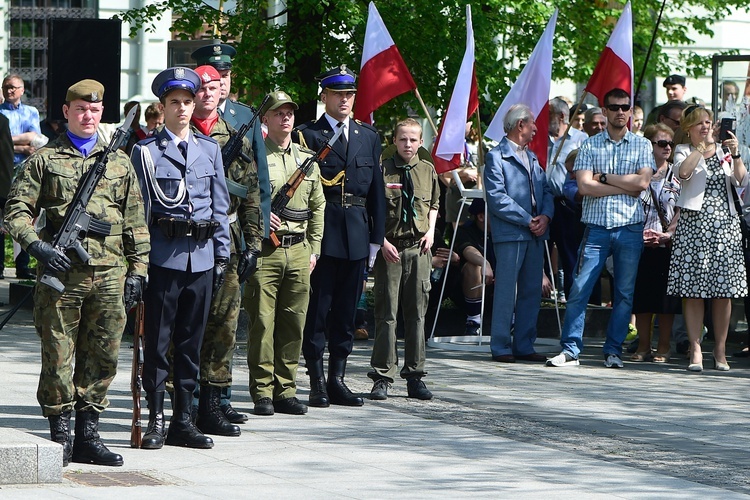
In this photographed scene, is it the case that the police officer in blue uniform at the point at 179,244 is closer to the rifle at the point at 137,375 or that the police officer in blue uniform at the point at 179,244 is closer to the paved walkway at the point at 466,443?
the rifle at the point at 137,375

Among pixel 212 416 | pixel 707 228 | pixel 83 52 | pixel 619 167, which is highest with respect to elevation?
pixel 83 52

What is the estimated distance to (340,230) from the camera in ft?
33.3

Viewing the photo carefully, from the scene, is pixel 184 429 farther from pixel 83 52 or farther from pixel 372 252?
pixel 83 52

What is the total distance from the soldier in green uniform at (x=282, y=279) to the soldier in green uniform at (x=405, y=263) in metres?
0.92

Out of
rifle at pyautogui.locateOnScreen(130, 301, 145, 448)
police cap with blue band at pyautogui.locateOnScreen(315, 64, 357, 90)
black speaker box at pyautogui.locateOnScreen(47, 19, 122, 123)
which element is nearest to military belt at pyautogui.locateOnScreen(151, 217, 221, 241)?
rifle at pyautogui.locateOnScreen(130, 301, 145, 448)

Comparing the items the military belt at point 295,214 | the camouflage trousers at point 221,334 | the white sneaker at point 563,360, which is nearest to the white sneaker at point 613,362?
the white sneaker at point 563,360

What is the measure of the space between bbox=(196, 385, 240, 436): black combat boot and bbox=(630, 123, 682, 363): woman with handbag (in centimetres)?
531

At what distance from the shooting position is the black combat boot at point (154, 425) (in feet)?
27.2

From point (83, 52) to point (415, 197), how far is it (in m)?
5.37

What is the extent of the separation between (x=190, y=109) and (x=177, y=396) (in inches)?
62.6

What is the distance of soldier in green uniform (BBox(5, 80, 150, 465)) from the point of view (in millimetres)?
7703

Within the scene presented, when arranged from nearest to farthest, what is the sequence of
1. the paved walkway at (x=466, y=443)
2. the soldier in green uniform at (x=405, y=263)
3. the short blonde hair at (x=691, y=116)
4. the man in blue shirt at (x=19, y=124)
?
the paved walkway at (x=466, y=443), the soldier in green uniform at (x=405, y=263), the short blonde hair at (x=691, y=116), the man in blue shirt at (x=19, y=124)

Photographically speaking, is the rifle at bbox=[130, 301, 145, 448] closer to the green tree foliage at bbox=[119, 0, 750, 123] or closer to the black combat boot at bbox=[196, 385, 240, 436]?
the black combat boot at bbox=[196, 385, 240, 436]

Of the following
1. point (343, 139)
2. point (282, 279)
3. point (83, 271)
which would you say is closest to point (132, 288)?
point (83, 271)
